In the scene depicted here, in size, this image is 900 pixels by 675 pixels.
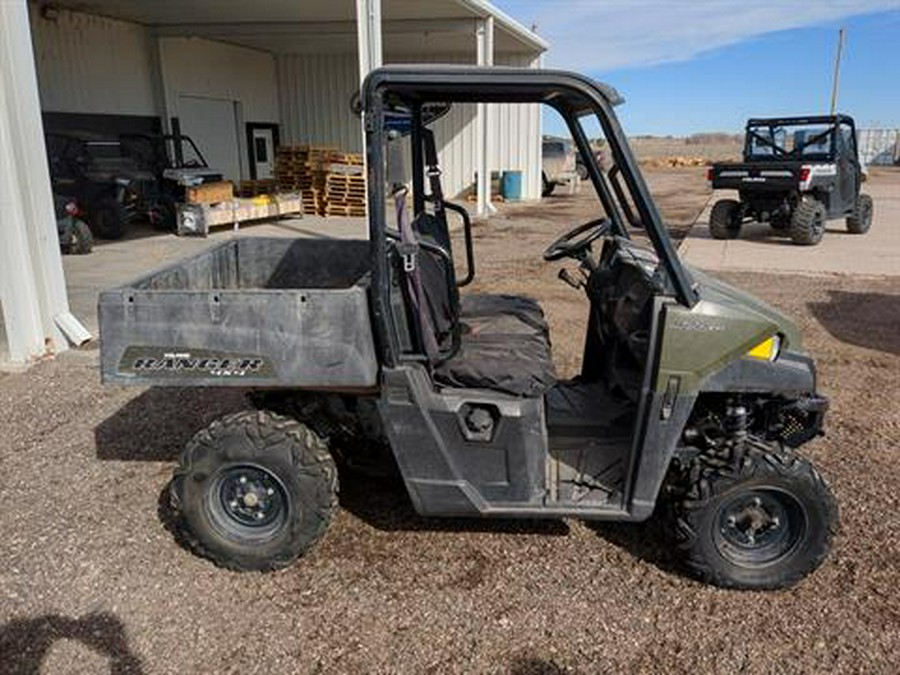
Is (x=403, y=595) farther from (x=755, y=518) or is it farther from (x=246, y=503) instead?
(x=755, y=518)

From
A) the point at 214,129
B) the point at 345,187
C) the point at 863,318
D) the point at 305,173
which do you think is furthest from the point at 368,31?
the point at 214,129

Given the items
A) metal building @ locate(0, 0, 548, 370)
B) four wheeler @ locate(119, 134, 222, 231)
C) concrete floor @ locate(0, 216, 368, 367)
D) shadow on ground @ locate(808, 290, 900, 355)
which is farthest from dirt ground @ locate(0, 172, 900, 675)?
four wheeler @ locate(119, 134, 222, 231)

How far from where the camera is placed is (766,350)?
114 inches

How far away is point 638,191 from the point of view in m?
2.73

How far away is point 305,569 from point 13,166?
14.0ft

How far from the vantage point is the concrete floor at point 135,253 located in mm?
7789

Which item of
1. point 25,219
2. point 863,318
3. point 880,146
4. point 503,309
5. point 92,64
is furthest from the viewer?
point 880,146

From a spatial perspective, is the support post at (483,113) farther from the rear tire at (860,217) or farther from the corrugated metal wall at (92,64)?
the rear tire at (860,217)

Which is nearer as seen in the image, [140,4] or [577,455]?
[577,455]

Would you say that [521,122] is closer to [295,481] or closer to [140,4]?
[140,4]

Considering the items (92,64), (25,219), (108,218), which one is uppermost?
(92,64)

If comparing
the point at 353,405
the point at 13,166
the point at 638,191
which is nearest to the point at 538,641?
the point at 353,405

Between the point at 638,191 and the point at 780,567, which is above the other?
the point at 638,191

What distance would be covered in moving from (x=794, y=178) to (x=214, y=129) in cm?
1263
